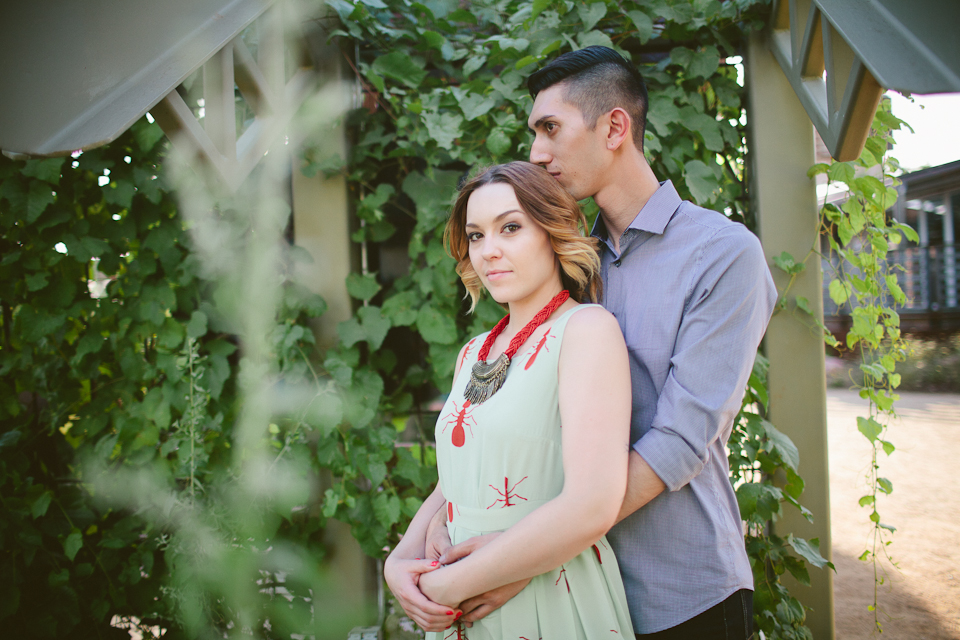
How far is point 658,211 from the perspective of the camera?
3.81 feet

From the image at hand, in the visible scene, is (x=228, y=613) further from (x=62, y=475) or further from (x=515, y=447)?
(x=515, y=447)

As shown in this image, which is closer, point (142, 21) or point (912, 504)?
point (142, 21)

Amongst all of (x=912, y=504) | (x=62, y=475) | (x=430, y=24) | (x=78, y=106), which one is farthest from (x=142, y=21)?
(x=912, y=504)

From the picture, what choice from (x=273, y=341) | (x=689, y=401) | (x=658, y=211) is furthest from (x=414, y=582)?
(x=273, y=341)

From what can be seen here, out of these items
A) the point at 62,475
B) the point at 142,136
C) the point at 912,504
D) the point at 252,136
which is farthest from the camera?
the point at 912,504

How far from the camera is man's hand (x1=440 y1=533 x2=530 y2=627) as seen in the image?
93 centimetres

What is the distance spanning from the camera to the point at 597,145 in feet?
4.02

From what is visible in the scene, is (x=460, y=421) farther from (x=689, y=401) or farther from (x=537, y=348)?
(x=689, y=401)

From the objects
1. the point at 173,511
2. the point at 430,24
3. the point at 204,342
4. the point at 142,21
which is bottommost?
the point at 173,511

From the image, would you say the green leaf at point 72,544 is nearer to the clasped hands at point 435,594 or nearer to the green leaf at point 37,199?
the green leaf at point 37,199

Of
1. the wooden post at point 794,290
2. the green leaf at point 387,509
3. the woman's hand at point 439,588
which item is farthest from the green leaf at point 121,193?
the wooden post at point 794,290

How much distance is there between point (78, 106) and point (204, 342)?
1.22m

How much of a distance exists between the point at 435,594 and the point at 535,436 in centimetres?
34

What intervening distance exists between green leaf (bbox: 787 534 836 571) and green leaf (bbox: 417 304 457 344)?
133 centimetres
